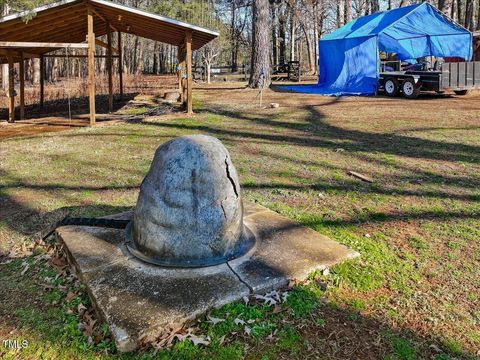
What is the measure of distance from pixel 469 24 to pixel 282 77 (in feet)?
42.3

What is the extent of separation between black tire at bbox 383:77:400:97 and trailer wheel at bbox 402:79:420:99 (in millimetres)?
309

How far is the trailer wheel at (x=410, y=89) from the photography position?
14078mm

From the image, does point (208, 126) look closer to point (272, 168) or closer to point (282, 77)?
point (272, 168)

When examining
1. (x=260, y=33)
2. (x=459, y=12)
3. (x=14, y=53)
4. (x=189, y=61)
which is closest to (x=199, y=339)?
(x=189, y=61)

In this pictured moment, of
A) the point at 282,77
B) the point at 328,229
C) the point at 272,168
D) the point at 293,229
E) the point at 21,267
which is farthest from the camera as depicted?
the point at 282,77

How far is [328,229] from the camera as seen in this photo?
3941 millimetres

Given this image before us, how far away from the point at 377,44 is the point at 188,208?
15.1 metres

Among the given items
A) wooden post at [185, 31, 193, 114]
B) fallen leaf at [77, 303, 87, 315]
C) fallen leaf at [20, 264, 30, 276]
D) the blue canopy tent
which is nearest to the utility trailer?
the blue canopy tent

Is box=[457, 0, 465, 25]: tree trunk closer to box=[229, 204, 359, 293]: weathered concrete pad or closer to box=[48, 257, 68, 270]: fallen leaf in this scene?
box=[229, 204, 359, 293]: weathered concrete pad

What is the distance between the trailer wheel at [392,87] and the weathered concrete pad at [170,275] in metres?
12.8

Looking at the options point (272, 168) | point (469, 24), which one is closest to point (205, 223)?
point (272, 168)

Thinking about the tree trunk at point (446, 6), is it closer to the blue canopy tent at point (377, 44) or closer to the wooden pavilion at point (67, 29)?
the blue canopy tent at point (377, 44)

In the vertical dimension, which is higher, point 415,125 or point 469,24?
point 469,24

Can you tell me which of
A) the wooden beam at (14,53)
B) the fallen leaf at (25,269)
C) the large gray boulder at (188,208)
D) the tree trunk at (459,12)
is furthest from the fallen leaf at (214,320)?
the tree trunk at (459,12)
